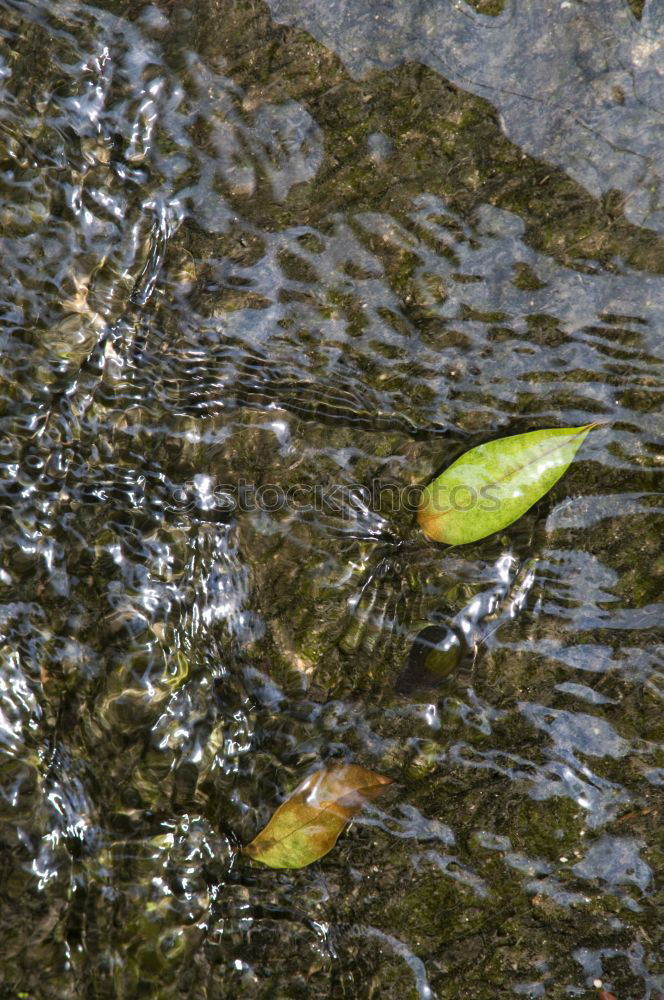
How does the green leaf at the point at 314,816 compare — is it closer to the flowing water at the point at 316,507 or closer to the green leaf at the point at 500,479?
the flowing water at the point at 316,507

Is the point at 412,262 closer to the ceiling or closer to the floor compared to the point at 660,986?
closer to the ceiling

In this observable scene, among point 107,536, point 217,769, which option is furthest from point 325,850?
point 107,536

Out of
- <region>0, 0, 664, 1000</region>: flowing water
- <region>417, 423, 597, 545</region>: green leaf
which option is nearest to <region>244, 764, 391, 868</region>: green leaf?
<region>0, 0, 664, 1000</region>: flowing water

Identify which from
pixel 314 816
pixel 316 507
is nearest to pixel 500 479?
pixel 316 507

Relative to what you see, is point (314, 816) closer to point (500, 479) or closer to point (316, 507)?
point (316, 507)

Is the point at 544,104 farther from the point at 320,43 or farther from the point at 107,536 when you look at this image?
the point at 107,536

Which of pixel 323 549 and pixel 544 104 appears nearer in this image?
pixel 544 104
